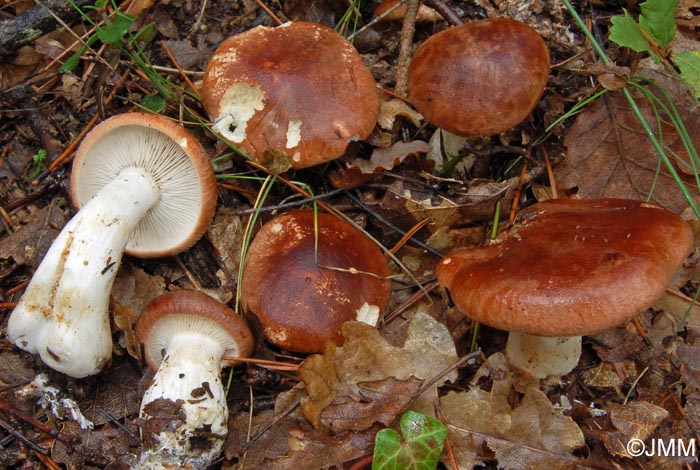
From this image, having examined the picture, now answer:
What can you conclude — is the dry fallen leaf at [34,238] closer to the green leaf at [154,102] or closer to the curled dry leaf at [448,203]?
the green leaf at [154,102]

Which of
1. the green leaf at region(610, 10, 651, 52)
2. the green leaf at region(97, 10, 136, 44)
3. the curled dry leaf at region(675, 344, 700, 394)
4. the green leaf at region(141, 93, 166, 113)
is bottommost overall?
the curled dry leaf at region(675, 344, 700, 394)

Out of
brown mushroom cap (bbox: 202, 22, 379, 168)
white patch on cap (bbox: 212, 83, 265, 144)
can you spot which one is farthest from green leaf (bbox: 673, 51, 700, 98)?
white patch on cap (bbox: 212, 83, 265, 144)

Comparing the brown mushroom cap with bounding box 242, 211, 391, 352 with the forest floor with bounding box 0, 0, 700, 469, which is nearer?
the forest floor with bounding box 0, 0, 700, 469

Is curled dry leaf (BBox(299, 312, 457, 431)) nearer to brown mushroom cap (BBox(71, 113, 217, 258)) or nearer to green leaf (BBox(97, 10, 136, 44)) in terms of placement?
brown mushroom cap (BBox(71, 113, 217, 258))

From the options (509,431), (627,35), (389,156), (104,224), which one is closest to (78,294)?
(104,224)

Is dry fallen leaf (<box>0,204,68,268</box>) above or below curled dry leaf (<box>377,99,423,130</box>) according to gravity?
below

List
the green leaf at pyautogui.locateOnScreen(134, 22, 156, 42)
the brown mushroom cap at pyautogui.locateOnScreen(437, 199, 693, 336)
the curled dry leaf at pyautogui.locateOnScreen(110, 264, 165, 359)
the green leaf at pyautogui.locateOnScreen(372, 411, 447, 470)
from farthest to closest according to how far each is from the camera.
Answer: the green leaf at pyautogui.locateOnScreen(134, 22, 156, 42) → the curled dry leaf at pyautogui.locateOnScreen(110, 264, 165, 359) → the green leaf at pyautogui.locateOnScreen(372, 411, 447, 470) → the brown mushroom cap at pyautogui.locateOnScreen(437, 199, 693, 336)

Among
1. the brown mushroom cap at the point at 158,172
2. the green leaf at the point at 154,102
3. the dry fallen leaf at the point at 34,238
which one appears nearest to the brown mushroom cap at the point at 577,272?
the brown mushroom cap at the point at 158,172
